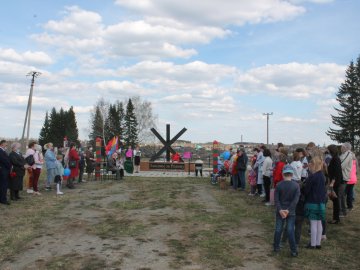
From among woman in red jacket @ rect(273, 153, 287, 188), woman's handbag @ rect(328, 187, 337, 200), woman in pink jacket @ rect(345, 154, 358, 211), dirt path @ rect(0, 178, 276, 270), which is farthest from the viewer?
woman in red jacket @ rect(273, 153, 287, 188)

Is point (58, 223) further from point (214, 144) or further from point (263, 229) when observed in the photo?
point (214, 144)

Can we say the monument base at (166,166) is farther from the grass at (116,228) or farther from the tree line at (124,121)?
the tree line at (124,121)

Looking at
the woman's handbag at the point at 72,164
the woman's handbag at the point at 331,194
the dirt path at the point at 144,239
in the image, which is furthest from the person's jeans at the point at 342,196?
the woman's handbag at the point at 72,164

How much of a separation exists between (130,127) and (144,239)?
2539 inches

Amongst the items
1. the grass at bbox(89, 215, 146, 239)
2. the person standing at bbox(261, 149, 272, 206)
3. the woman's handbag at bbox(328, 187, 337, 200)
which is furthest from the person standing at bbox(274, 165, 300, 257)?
the person standing at bbox(261, 149, 272, 206)

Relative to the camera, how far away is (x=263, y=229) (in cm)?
834

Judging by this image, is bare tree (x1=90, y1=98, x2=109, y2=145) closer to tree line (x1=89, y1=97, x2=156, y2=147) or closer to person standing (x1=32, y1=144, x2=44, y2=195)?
tree line (x1=89, y1=97, x2=156, y2=147)

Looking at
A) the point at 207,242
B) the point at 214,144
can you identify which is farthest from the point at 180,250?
the point at 214,144

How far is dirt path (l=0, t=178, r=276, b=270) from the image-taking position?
5949mm

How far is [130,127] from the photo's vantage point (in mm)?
71250

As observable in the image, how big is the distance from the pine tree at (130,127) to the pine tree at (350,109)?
34.6 metres

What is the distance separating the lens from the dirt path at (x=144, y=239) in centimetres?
595

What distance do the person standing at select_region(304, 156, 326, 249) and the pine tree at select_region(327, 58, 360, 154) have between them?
44.6 metres

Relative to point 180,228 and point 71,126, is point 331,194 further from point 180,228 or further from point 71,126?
point 71,126
